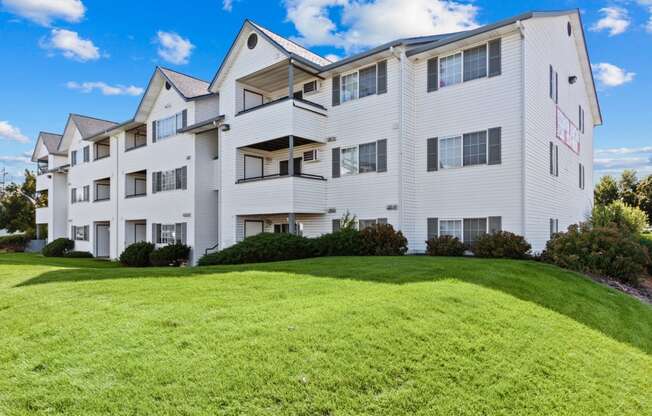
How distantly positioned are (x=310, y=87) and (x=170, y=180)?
11.2 meters

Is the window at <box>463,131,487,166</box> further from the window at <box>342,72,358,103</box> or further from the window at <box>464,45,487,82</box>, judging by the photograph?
the window at <box>342,72,358,103</box>

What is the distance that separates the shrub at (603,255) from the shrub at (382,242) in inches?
200

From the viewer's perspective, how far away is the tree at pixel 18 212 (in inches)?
1823

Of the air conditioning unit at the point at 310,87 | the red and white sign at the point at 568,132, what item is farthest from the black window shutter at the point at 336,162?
the red and white sign at the point at 568,132

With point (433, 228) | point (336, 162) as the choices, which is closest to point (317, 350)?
point (433, 228)

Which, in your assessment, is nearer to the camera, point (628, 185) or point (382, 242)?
point (382, 242)

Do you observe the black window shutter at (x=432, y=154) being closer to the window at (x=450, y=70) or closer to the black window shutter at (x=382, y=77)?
the window at (x=450, y=70)

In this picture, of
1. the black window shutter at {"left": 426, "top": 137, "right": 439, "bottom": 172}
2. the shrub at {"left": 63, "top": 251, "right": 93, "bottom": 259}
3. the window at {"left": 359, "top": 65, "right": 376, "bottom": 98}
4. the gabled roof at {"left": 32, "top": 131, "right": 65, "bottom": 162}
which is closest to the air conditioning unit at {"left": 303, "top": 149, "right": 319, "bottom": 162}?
the window at {"left": 359, "top": 65, "right": 376, "bottom": 98}

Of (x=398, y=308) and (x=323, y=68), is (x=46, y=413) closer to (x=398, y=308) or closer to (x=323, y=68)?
(x=398, y=308)

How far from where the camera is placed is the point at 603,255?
41.9 ft

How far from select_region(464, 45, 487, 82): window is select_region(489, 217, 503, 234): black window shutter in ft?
17.9

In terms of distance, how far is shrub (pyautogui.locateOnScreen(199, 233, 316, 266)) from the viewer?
53.1 feet

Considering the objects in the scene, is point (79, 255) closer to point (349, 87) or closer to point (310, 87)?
point (310, 87)

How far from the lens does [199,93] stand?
88.6ft
